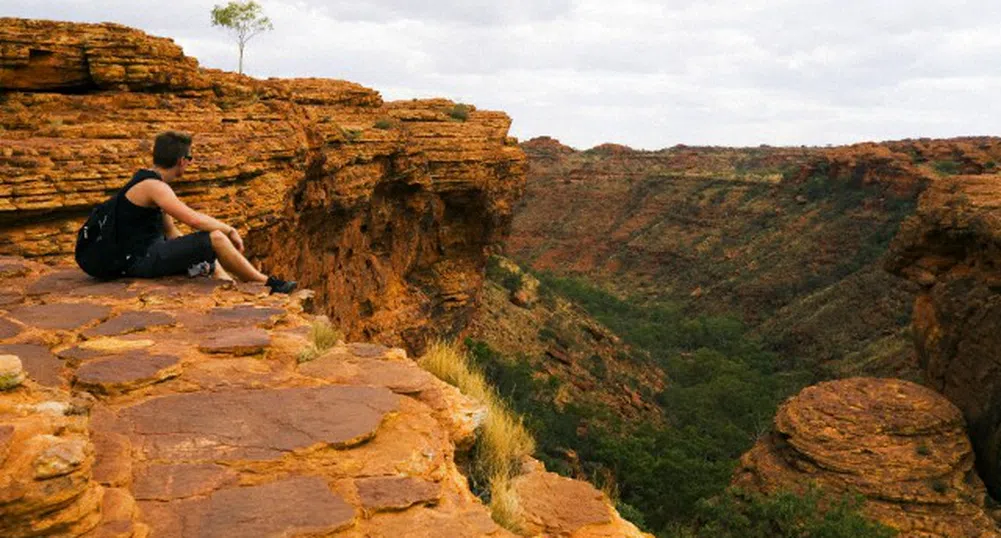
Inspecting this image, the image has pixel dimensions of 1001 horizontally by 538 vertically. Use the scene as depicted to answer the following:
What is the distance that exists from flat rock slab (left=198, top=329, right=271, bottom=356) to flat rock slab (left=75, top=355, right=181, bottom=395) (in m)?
0.26

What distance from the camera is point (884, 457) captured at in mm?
15852

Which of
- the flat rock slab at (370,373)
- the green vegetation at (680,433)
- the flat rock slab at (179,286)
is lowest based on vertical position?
the green vegetation at (680,433)

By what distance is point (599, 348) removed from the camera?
30.0 metres

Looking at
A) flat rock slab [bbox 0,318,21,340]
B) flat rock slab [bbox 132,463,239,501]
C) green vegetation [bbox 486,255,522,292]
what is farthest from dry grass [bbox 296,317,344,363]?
green vegetation [bbox 486,255,522,292]

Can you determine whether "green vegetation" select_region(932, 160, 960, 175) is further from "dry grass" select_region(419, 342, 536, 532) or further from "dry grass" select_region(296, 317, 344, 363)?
"dry grass" select_region(296, 317, 344, 363)

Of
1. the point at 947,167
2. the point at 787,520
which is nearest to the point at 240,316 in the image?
the point at 787,520

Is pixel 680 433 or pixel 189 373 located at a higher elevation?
pixel 189 373

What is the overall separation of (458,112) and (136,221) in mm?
15707

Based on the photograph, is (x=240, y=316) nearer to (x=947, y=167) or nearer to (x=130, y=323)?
(x=130, y=323)

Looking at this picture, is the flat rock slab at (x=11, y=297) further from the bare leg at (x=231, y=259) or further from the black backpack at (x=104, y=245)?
the bare leg at (x=231, y=259)

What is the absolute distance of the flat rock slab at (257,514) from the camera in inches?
89.7

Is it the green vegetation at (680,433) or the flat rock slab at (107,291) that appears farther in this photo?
the green vegetation at (680,433)

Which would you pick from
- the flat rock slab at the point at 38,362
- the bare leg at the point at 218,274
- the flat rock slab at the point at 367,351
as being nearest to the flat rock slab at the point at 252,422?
the flat rock slab at the point at 38,362

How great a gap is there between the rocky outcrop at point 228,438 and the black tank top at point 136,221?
81 centimetres
